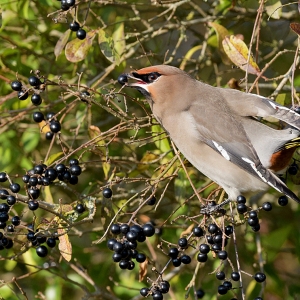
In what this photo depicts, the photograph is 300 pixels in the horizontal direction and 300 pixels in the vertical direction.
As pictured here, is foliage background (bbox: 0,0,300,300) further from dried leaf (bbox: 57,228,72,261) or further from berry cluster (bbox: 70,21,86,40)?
dried leaf (bbox: 57,228,72,261)

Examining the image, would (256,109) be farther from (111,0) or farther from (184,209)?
(111,0)

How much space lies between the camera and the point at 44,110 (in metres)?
3.84

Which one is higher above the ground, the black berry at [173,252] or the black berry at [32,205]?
the black berry at [32,205]

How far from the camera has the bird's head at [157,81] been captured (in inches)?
132

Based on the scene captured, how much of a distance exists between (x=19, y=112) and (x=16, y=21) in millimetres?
812

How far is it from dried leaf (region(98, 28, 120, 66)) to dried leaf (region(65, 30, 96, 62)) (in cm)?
7

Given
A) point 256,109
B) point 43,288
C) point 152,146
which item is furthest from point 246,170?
point 43,288

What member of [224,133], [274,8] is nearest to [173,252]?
[224,133]

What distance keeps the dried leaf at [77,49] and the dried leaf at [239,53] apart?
69cm

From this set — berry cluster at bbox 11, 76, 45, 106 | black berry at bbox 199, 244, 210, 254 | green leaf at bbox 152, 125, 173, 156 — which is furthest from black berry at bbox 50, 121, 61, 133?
black berry at bbox 199, 244, 210, 254

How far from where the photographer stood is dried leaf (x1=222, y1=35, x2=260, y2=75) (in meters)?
3.24

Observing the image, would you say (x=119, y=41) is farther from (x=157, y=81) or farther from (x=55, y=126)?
(x=55, y=126)

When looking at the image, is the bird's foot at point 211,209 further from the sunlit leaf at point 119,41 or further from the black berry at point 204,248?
the sunlit leaf at point 119,41

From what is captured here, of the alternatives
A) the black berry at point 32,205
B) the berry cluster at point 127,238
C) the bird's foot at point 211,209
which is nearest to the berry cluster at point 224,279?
the bird's foot at point 211,209
